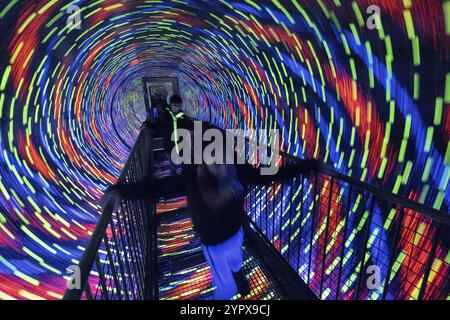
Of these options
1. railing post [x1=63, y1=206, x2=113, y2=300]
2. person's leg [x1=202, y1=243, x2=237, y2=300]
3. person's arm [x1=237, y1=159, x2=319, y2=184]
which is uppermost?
person's arm [x1=237, y1=159, x2=319, y2=184]

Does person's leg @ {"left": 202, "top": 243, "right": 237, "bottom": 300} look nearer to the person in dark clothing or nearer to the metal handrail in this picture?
the person in dark clothing

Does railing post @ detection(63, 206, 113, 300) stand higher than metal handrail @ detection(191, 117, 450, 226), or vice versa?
metal handrail @ detection(191, 117, 450, 226)

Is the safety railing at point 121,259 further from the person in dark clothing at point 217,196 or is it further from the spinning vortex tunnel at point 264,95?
the spinning vortex tunnel at point 264,95

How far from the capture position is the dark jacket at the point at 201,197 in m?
2.21

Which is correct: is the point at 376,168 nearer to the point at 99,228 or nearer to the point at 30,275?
the point at 99,228

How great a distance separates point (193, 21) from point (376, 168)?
419 centimetres

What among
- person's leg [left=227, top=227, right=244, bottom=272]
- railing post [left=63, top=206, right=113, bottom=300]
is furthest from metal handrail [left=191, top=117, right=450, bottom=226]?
railing post [left=63, top=206, right=113, bottom=300]

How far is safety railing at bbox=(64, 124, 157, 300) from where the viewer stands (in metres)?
1.21

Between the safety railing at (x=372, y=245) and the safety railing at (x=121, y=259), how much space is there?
5.36 ft

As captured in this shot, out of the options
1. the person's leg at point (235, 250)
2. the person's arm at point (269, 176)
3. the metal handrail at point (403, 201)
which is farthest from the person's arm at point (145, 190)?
the metal handrail at point (403, 201)

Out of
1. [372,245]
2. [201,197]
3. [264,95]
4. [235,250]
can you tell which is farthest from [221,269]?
[264,95]

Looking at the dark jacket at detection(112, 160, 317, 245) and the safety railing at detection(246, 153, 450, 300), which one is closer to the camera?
the safety railing at detection(246, 153, 450, 300)

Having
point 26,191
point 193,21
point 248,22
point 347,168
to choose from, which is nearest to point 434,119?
point 347,168
